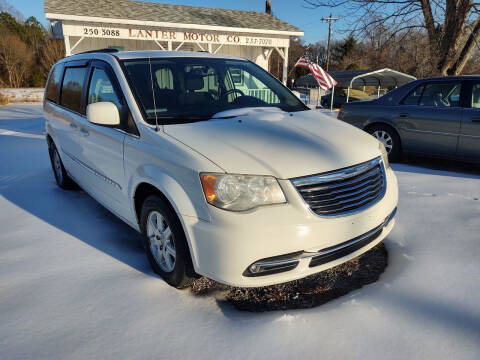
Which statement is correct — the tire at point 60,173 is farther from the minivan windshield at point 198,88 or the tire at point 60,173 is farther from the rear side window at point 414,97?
the rear side window at point 414,97

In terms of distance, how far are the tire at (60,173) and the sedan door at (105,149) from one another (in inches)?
50.7

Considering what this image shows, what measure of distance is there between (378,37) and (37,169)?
13.5 meters

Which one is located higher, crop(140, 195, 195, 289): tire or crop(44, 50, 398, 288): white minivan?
crop(44, 50, 398, 288): white minivan

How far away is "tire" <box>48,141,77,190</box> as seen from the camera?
4.71 m

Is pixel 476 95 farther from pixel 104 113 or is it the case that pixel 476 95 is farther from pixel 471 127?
pixel 104 113

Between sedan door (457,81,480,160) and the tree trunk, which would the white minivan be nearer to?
sedan door (457,81,480,160)

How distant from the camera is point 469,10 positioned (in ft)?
36.3

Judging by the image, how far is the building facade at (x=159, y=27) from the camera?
1529cm

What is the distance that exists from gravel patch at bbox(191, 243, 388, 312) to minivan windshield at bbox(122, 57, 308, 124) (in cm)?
130

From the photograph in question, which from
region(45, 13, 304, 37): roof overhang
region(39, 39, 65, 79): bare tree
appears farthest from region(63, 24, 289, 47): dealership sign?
region(39, 39, 65, 79): bare tree

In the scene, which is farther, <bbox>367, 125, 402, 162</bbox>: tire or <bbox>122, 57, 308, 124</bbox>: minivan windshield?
<bbox>367, 125, 402, 162</bbox>: tire

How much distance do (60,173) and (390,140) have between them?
208 inches

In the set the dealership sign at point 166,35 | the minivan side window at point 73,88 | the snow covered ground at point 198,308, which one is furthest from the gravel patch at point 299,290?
the dealership sign at point 166,35

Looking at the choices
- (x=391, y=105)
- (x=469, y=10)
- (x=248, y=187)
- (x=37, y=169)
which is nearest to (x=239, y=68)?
(x=248, y=187)
